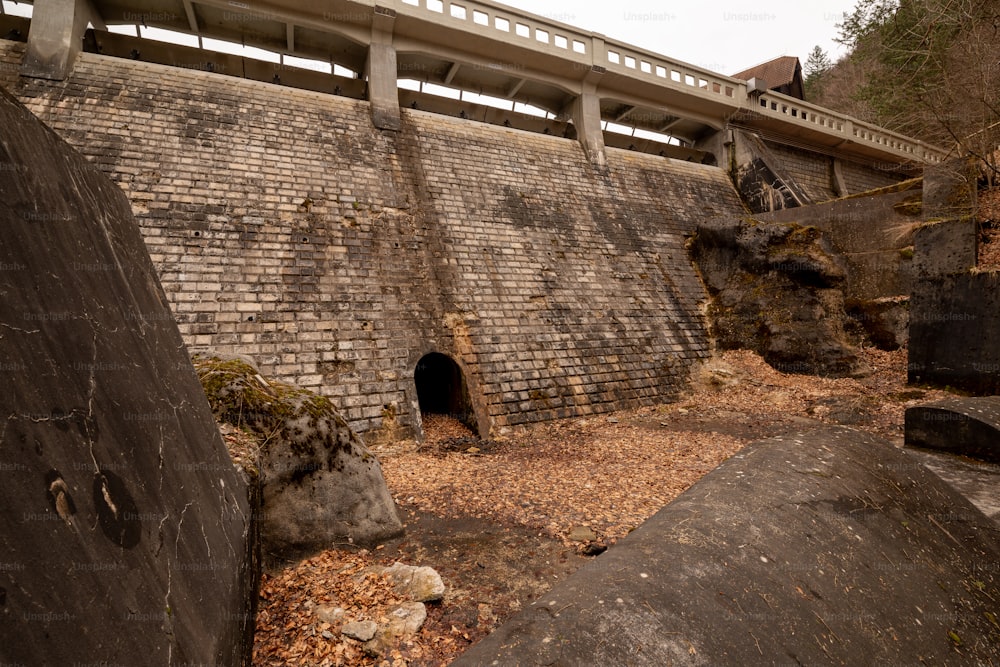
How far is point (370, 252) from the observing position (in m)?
9.30

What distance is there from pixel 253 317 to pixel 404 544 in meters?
5.60

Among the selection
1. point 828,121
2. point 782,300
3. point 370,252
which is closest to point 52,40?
point 370,252

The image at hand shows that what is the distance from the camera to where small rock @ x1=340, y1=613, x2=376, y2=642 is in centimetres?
261

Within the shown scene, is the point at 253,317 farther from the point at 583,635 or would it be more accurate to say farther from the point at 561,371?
the point at 583,635

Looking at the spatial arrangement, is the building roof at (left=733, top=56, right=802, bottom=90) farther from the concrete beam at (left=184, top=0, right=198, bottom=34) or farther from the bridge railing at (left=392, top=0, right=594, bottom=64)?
the concrete beam at (left=184, top=0, right=198, bottom=34)

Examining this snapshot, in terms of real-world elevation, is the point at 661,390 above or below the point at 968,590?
below

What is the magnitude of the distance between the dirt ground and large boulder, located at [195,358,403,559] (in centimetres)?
20

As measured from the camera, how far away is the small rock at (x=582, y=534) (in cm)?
423

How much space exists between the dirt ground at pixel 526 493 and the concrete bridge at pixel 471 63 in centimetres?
856

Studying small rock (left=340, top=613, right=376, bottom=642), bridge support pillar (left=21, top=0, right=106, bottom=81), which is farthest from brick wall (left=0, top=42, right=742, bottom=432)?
small rock (left=340, top=613, right=376, bottom=642)

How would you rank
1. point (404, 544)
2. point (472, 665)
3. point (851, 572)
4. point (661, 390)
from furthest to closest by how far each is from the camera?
→ point (661, 390), point (404, 544), point (851, 572), point (472, 665)

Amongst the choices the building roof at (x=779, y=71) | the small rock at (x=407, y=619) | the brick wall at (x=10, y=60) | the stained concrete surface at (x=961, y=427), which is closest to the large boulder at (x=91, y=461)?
the small rock at (x=407, y=619)

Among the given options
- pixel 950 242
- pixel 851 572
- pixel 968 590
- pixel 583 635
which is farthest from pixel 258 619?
pixel 950 242

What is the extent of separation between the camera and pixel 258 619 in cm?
270
